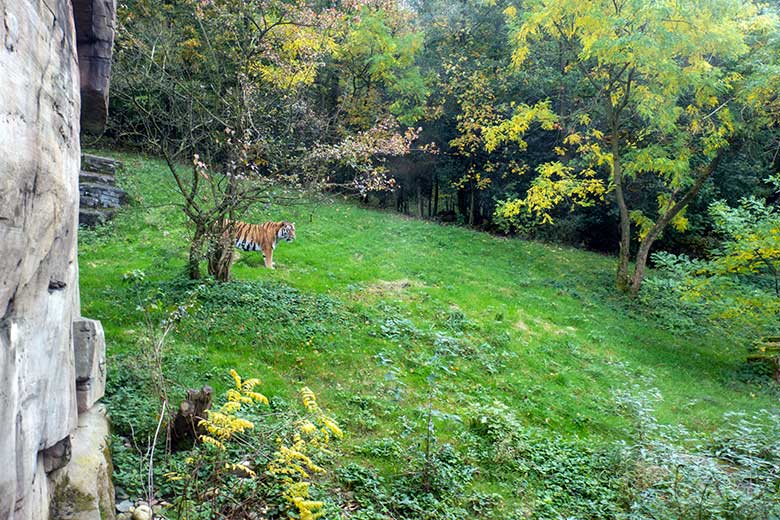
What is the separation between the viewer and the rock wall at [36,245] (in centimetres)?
236

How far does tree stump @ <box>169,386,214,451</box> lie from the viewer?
15.8 feet

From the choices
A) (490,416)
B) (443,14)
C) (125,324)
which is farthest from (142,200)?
(443,14)

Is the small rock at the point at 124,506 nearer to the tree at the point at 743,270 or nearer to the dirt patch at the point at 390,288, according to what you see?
the dirt patch at the point at 390,288

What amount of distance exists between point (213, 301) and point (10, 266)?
6248 mm

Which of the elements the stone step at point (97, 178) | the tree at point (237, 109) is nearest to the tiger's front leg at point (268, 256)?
the tree at point (237, 109)

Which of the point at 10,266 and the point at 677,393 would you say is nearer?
the point at 10,266

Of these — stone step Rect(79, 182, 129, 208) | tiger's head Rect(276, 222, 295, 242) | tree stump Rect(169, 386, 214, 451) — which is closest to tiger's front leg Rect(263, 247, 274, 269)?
tiger's head Rect(276, 222, 295, 242)

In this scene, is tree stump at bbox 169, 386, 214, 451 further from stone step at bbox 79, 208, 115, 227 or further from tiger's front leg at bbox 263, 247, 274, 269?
stone step at bbox 79, 208, 115, 227

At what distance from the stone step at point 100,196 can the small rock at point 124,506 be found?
10834 millimetres

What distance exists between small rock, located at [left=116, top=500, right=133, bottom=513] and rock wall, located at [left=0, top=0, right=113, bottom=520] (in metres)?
0.76

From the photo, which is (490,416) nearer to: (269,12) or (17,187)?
(17,187)

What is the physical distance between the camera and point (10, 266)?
7.78 feet

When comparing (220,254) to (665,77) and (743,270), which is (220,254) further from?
(665,77)

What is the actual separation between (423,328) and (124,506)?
6.28 m
